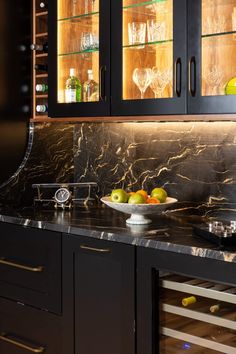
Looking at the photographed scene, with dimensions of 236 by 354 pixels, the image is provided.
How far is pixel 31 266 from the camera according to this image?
10.0ft

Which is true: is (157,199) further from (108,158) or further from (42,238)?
(108,158)

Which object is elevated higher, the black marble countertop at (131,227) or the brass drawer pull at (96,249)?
the black marble countertop at (131,227)

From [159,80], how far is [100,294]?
1045 millimetres

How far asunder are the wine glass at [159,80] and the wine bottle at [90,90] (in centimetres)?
38

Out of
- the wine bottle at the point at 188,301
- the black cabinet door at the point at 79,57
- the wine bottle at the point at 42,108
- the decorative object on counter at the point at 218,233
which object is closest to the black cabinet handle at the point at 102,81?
the black cabinet door at the point at 79,57

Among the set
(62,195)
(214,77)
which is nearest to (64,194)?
(62,195)

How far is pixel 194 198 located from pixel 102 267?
742 mm

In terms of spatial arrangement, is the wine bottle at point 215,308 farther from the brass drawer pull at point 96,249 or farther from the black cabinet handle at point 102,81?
the black cabinet handle at point 102,81

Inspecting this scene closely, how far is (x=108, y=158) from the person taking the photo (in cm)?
366

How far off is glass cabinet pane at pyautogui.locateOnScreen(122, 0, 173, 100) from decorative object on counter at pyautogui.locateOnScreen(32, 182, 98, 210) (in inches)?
28.4

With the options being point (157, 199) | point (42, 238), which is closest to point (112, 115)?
point (157, 199)

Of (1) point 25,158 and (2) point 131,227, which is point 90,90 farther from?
(2) point 131,227

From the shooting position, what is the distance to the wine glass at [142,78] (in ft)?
9.89

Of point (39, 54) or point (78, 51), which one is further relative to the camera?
point (39, 54)
